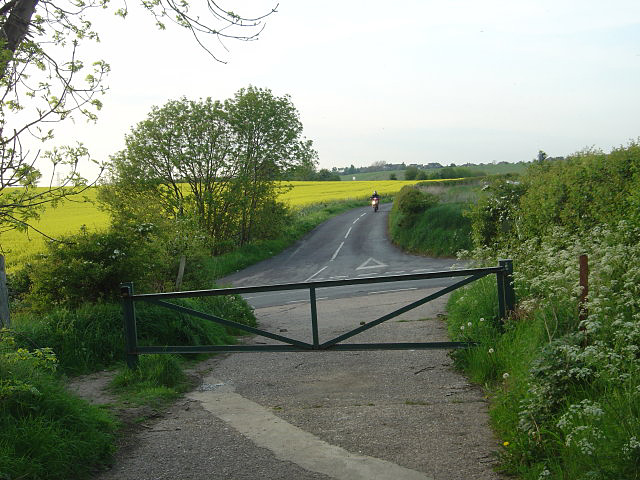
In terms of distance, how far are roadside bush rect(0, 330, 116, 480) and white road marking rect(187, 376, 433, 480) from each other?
1.20 m

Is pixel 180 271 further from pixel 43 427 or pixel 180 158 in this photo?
pixel 180 158

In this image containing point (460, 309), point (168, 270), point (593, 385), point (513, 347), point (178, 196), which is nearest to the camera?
point (593, 385)

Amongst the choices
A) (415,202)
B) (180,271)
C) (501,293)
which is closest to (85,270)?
(180,271)

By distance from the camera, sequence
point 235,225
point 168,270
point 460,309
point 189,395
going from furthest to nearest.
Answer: point 235,225, point 168,270, point 460,309, point 189,395

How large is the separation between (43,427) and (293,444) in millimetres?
2000

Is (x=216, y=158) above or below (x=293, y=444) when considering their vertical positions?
above

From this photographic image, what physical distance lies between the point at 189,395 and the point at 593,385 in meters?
4.38

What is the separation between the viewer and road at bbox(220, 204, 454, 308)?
19.5m

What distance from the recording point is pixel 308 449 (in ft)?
16.4

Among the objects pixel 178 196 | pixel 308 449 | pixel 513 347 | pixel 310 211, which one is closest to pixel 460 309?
pixel 513 347

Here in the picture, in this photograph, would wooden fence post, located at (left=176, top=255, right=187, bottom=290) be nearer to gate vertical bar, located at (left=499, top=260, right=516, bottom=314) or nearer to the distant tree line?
gate vertical bar, located at (left=499, top=260, right=516, bottom=314)

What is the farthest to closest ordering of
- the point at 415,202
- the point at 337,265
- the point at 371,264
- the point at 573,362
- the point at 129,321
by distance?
1. the point at 415,202
2. the point at 337,265
3. the point at 371,264
4. the point at 129,321
5. the point at 573,362

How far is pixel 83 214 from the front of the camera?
51.1m

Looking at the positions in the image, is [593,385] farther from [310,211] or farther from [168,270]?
[310,211]
